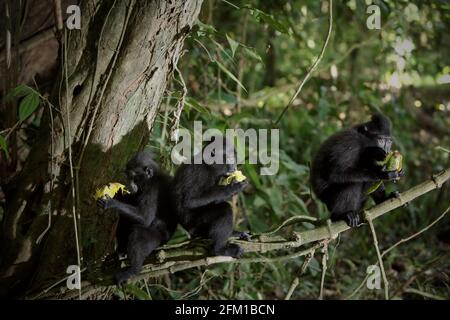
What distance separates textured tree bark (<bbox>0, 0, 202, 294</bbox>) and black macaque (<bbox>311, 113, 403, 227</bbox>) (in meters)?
1.82

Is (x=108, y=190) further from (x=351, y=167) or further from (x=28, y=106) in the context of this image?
(x=351, y=167)

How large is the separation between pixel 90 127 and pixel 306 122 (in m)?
5.40

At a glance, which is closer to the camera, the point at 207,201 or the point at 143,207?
the point at 143,207

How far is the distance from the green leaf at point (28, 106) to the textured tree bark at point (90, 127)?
23 cm

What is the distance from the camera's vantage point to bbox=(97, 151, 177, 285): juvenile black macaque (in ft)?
12.0

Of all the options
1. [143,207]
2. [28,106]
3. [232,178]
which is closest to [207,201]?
[232,178]

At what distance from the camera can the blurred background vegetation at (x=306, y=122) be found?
5254mm

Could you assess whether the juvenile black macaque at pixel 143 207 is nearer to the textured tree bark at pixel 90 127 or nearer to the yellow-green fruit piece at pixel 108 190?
the yellow-green fruit piece at pixel 108 190

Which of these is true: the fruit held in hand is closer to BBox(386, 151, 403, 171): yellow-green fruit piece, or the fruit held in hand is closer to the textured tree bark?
BBox(386, 151, 403, 171): yellow-green fruit piece

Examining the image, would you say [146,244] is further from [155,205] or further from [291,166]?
[291,166]

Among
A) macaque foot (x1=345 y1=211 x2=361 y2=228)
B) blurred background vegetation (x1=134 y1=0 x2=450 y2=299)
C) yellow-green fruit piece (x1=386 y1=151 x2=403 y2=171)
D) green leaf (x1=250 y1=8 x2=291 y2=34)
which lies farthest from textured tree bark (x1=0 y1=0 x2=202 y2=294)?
yellow-green fruit piece (x1=386 y1=151 x2=403 y2=171)

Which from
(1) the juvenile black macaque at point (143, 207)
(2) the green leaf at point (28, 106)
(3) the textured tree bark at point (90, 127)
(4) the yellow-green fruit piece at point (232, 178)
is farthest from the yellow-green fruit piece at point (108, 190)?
(4) the yellow-green fruit piece at point (232, 178)

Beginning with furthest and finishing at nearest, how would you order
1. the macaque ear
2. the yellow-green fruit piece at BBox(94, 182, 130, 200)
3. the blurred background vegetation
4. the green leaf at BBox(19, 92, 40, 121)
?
1. the blurred background vegetation
2. the macaque ear
3. the yellow-green fruit piece at BBox(94, 182, 130, 200)
4. the green leaf at BBox(19, 92, 40, 121)

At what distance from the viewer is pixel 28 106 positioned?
3.34 metres
